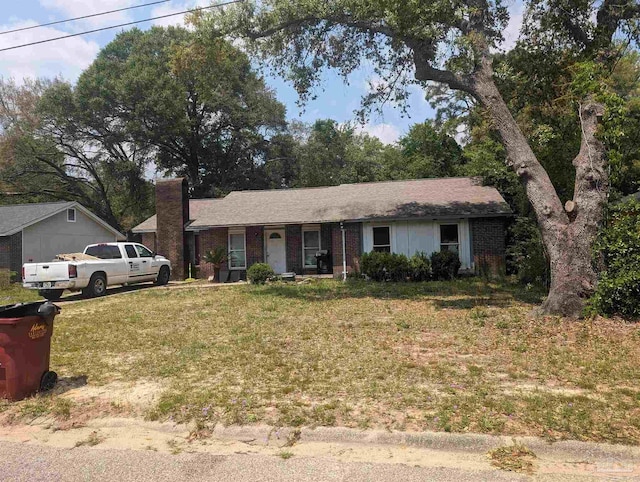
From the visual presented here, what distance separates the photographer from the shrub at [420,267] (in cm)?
1786

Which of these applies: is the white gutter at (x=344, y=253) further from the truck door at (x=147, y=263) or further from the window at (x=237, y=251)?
the truck door at (x=147, y=263)

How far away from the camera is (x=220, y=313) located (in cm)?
1154

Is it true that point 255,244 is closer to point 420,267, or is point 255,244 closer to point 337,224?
point 337,224

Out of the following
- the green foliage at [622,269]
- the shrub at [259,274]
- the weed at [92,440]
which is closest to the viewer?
the weed at [92,440]

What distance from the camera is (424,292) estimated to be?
14703 millimetres

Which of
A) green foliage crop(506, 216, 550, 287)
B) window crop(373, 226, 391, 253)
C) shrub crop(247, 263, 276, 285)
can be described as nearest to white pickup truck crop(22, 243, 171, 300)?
shrub crop(247, 263, 276, 285)

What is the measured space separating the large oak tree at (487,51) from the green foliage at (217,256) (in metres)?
8.65

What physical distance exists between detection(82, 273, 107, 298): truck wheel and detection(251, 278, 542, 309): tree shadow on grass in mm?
5505

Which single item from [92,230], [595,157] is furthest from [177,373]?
[92,230]

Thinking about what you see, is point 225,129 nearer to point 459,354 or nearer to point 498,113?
point 498,113

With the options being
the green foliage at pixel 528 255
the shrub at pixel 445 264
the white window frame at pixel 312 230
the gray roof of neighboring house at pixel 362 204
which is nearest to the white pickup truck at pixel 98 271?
the gray roof of neighboring house at pixel 362 204

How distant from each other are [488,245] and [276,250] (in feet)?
30.3

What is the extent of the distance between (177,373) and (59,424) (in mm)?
1656

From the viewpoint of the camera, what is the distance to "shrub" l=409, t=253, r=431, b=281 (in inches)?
703
